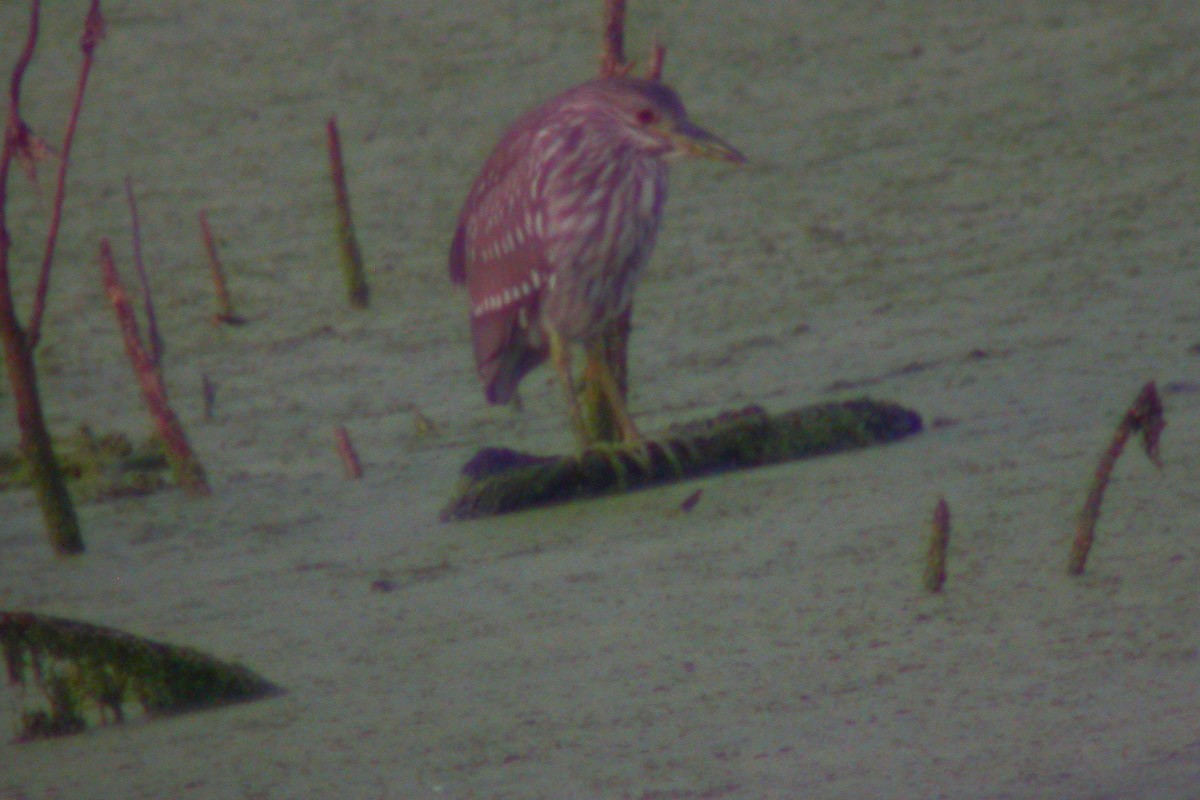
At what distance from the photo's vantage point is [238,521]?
3918mm

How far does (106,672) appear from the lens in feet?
8.75

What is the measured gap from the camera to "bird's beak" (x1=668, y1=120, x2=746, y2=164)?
12.9 feet

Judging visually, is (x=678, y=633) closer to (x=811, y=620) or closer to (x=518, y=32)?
(x=811, y=620)

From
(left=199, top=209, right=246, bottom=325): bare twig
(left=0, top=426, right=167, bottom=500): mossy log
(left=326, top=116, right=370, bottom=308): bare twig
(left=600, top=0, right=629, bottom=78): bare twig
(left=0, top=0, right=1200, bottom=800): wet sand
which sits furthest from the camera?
(left=199, top=209, right=246, bottom=325): bare twig

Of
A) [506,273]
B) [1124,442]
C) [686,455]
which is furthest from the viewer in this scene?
[506,273]

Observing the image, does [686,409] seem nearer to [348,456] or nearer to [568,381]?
[568,381]

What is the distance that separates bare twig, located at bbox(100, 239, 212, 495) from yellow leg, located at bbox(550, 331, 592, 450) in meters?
0.69

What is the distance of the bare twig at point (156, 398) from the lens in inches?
160

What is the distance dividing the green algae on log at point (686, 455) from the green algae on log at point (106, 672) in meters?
1.02

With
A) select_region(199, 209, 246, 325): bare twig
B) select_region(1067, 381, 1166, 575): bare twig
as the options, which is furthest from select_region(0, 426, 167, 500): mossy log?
select_region(1067, 381, 1166, 575): bare twig

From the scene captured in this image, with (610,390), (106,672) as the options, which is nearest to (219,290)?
(610,390)

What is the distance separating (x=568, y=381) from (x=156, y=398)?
743mm

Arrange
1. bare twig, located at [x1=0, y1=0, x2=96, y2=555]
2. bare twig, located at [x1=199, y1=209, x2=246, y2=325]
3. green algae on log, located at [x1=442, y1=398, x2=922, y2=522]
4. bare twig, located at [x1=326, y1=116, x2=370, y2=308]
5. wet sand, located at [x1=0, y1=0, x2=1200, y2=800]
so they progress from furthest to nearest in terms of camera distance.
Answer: bare twig, located at [x1=199, y1=209, x2=246, y2=325], bare twig, located at [x1=326, y1=116, x2=370, y2=308], green algae on log, located at [x1=442, y1=398, x2=922, y2=522], bare twig, located at [x1=0, y1=0, x2=96, y2=555], wet sand, located at [x1=0, y1=0, x2=1200, y2=800]

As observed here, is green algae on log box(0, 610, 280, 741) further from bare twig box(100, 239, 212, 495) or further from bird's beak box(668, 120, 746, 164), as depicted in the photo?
bird's beak box(668, 120, 746, 164)
